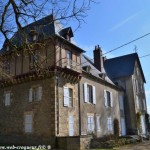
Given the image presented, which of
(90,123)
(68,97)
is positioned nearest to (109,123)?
(90,123)

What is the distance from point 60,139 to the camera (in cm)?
1517

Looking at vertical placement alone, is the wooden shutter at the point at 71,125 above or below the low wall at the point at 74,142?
above

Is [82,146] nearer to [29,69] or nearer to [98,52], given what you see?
[29,69]

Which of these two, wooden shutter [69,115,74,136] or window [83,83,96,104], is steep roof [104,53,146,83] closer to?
window [83,83,96,104]

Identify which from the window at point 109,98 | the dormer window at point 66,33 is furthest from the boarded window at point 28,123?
the window at point 109,98

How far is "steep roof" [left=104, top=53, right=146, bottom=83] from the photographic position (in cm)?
2770

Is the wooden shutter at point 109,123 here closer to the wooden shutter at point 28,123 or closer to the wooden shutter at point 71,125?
the wooden shutter at point 71,125

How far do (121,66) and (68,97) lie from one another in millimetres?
13394

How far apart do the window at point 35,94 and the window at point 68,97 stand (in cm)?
184

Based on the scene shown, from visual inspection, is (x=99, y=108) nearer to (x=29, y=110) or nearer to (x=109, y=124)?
(x=109, y=124)

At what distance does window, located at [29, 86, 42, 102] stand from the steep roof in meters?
12.5

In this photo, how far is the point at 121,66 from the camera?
29016 millimetres

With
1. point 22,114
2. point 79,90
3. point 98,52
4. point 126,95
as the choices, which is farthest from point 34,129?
point 126,95

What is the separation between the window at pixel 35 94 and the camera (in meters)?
17.2
